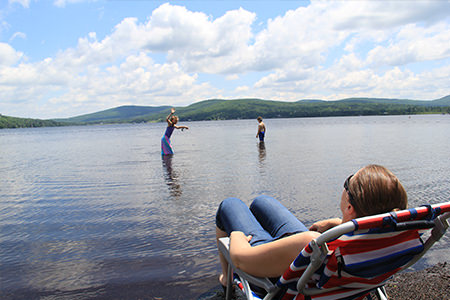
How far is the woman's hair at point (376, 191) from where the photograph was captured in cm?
215

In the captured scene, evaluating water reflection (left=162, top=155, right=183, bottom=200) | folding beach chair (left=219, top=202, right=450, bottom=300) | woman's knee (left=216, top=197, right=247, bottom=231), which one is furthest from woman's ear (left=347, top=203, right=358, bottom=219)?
water reflection (left=162, top=155, right=183, bottom=200)

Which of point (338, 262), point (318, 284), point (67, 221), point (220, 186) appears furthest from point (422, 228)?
point (220, 186)

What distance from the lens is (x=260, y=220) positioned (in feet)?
11.6

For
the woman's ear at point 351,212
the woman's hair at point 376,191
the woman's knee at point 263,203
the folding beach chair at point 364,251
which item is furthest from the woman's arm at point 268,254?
the woman's knee at point 263,203

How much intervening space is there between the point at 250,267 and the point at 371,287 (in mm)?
881

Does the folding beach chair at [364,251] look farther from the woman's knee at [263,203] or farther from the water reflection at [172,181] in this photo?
the water reflection at [172,181]

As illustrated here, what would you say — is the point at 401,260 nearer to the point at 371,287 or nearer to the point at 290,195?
the point at 371,287

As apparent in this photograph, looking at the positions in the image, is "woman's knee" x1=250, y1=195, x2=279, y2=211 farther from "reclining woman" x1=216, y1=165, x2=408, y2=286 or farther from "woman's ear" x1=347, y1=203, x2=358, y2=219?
"woman's ear" x1=347, y1=203, x2=358, y2=219

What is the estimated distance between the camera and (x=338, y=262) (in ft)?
7.17

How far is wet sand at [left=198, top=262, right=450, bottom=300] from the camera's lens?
13.1 feet

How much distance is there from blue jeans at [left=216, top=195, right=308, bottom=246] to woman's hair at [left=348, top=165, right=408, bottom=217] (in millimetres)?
871

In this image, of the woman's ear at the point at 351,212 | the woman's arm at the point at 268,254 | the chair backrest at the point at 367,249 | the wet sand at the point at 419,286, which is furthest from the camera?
the wet sand at the point at 419,286

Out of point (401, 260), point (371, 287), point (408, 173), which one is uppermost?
point (401, 260)

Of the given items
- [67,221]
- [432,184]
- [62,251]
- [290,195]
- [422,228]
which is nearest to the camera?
[422,228]
